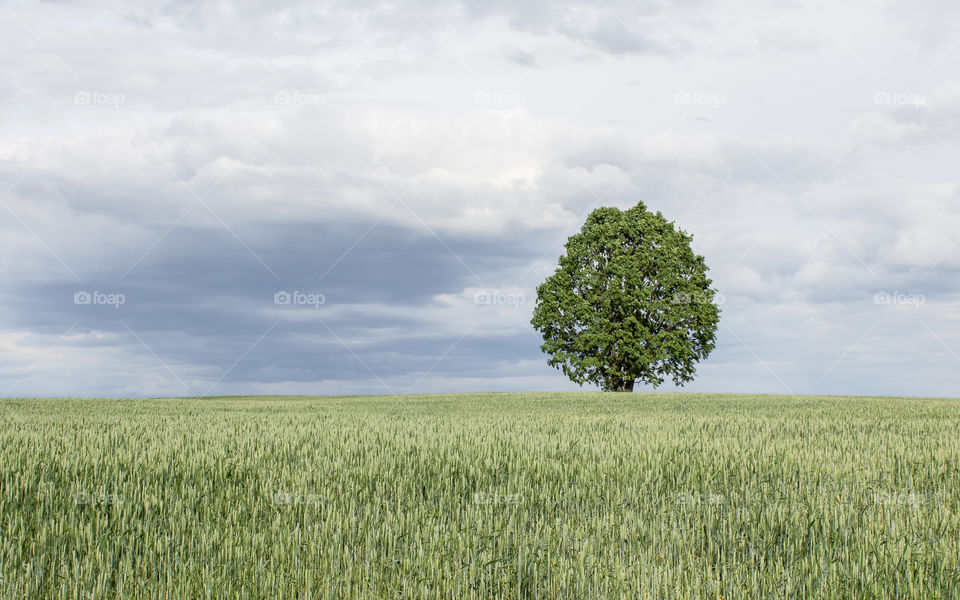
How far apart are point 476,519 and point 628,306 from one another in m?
37.7

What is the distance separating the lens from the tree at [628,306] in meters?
42.2

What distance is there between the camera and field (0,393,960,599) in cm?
483

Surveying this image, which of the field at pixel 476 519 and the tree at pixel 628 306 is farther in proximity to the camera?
the tree at pixel 628 306

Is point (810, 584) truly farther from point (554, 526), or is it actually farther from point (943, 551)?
point (554, 526)

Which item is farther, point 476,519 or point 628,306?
point 628,306

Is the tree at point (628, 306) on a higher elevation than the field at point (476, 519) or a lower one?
higher

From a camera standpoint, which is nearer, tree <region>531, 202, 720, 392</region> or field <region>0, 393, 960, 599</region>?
field <region>0, 393, 960, 599</region>

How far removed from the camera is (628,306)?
1678 inches

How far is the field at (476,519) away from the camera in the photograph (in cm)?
483

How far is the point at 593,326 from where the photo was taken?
1684 inches

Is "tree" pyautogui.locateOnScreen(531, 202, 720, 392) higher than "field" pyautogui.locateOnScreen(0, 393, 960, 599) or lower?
higher

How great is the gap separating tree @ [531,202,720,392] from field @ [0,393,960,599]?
3030 cm

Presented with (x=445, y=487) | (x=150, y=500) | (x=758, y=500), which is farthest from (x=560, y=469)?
(x=150, y=500)

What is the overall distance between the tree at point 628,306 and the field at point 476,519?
3030 centimetres
